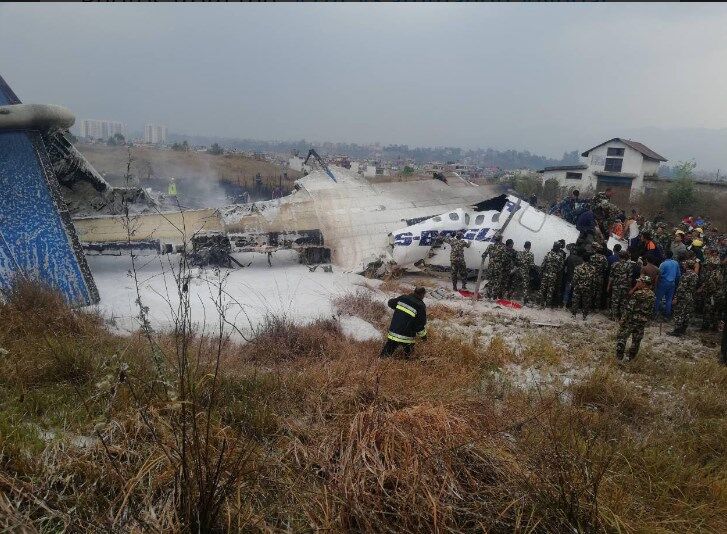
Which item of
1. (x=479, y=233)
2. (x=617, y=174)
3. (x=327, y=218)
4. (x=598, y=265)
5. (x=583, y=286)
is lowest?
(x=583, y=286)

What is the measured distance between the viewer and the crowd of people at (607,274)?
951cm

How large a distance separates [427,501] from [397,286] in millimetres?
9734

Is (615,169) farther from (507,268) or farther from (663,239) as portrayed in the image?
(507,268)

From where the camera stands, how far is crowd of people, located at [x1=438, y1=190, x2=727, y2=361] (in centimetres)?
951

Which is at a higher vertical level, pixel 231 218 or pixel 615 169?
pixel 615 169

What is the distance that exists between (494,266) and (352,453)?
8.96m

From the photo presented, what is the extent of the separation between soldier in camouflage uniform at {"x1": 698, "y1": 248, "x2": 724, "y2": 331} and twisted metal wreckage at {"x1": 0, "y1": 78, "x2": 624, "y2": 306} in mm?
3137

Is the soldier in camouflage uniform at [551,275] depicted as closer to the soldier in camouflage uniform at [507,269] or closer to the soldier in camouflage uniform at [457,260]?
the soldier in camouflage uniform at [507,269]

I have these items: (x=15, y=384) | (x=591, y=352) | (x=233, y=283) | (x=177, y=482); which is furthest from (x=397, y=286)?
(x=177, y=482)

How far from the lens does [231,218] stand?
14.0m

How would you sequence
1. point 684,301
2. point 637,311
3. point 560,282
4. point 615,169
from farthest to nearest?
point 615,169 → point 560,282 → point 684,301 → point 637,311

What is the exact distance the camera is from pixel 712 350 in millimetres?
8742

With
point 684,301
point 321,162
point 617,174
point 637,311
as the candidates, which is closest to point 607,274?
point 684,301

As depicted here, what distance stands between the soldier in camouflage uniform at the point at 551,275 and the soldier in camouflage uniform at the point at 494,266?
1.04 m
